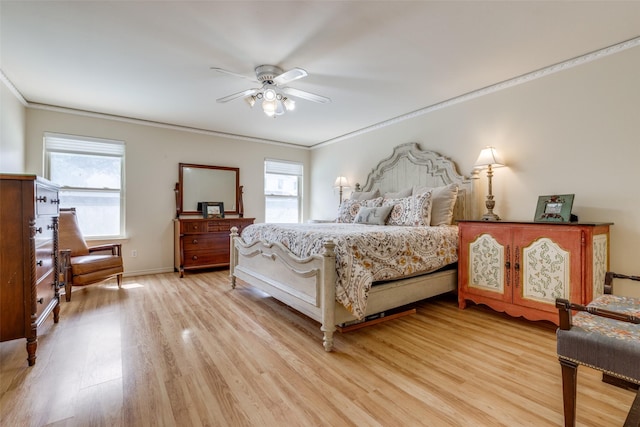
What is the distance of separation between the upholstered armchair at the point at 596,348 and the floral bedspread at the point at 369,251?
44.5 inches

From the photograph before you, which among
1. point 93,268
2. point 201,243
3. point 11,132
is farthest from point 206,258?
point 11,132

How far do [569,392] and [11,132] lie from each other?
16.9 feet

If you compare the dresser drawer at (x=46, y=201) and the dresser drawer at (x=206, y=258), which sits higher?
the dresser drawer at (x=46, y=201)

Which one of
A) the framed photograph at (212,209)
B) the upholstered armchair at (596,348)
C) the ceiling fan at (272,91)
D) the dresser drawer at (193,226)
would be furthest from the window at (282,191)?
the upholstered armchair at (596,348)

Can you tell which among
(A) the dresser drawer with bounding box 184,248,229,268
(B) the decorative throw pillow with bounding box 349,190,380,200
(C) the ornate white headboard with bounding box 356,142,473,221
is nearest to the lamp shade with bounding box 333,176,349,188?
(C) the ornate white headboard with bounding box 356,142,473,221

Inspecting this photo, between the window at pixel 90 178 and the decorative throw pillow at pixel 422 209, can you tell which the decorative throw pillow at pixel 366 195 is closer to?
the decorative throw pillow at pixel 422 209

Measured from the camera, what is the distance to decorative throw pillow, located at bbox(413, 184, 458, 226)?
10.9 ft

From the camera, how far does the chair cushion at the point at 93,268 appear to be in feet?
10.5

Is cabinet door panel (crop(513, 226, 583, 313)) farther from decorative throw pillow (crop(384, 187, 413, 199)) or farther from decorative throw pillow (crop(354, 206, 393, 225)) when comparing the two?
decorative throw pillow (crop(384, 187, 413, 199))

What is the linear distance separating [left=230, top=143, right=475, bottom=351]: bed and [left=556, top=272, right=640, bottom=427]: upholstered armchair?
1.13 m

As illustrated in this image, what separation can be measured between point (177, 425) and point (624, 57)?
13.4 ft

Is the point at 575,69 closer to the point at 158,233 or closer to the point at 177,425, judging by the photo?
the point at 177,425

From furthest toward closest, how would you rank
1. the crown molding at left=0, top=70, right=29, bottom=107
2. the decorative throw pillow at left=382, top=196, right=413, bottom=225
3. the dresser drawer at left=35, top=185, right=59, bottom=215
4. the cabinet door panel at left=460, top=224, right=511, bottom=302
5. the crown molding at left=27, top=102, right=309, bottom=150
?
the crown molding at left=27, top=102, right=309, bottom=150 → the decorative throw pillow at left=382, top=196, right=413, bottom=225 → the crown molding at left=0, top=70, right=29, bottom=107 → the cabinet door panel at left=460, top=224, right=511, bottom=302 → the dresser drawer at left=35, top=185, right=59, bottom=215

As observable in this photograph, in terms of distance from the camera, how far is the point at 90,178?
4141 mm
